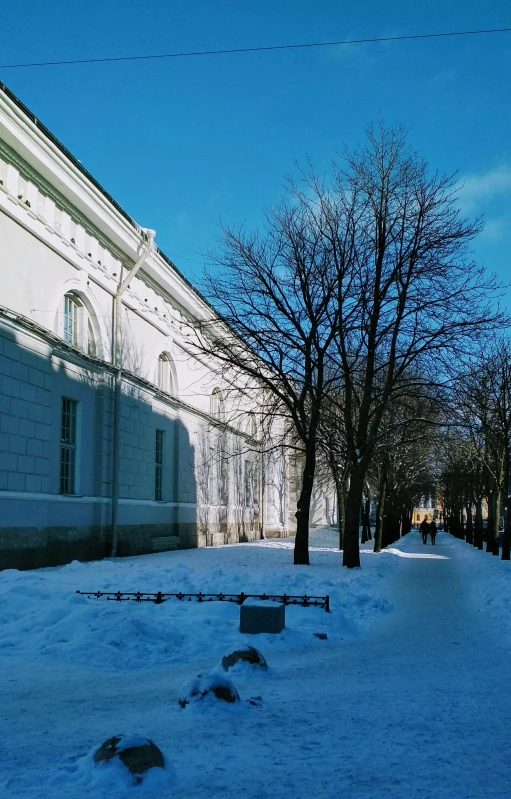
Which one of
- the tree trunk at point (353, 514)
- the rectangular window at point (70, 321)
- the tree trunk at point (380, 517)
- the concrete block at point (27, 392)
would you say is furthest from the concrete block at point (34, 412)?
the tree trunk at point (380, 517)

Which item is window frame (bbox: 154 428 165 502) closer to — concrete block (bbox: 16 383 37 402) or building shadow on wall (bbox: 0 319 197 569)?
building shadow on wall (bbox: 0 319 197 569)

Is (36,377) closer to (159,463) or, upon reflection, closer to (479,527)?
(159,463)

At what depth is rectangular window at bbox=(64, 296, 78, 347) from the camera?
1992 cm

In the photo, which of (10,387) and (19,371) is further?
(19,371)

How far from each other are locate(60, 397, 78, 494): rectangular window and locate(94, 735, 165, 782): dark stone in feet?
51.0

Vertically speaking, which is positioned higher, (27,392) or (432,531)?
(27,392)

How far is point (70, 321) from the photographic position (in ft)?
66.2

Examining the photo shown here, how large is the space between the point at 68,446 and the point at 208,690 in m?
14.6

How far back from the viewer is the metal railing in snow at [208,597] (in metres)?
10.6

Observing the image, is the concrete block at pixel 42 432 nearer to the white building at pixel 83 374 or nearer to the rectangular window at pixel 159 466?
the white building at pixel 83 374

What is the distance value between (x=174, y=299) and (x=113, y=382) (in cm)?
704

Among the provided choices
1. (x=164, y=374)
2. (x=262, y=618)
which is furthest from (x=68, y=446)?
(x=262, y=618)

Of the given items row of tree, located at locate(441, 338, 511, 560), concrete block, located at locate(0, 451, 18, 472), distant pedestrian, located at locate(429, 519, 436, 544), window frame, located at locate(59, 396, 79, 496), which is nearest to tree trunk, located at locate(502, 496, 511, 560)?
row of tree, located at locate(441, 338, 511, 560)

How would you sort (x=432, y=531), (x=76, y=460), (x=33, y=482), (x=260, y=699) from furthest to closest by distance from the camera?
(x=432, y=531) → (x=76, y=460) → (x=33, y=482) → (x=260, y=699)
